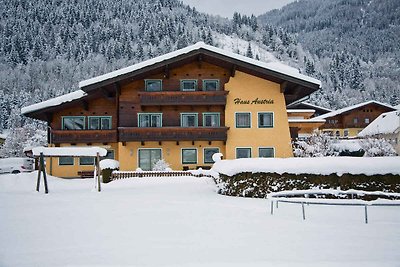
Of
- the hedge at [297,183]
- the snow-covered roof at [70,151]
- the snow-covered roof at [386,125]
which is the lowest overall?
the hedge at [297,183]

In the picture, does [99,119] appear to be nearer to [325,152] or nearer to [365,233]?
[325,152]

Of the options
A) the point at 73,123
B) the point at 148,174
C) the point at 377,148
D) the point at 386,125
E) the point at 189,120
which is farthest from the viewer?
the point at 386,125

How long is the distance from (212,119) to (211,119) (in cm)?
8

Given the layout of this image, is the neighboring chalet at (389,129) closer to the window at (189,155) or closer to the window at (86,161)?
the window at (189,155)

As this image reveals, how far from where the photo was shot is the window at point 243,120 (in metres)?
29.7

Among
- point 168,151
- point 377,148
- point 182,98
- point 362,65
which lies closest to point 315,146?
point 377,148

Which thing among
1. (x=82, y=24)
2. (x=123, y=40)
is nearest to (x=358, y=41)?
(x=123, y=40)

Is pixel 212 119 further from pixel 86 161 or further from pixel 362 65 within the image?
pixel 362 65

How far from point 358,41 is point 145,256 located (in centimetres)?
20172

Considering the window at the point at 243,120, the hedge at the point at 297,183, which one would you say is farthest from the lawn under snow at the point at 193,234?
the window at the point at 243,120

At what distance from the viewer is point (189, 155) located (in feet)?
97.6

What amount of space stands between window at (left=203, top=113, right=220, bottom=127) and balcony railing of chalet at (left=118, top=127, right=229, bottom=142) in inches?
50.3

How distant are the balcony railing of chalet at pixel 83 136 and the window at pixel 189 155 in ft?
17.8

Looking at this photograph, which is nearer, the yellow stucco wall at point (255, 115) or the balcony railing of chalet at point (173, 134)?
the balcony railing of chalet at point (173, 134)
